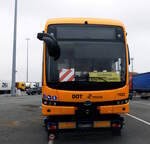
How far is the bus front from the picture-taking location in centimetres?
802

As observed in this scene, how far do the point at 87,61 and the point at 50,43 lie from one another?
122cm

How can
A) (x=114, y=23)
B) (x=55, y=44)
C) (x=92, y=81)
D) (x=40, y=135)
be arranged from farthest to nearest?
(x=40, y=135)
(x=114, y=23)
(x=92, y=81)
(x=55, y=44)

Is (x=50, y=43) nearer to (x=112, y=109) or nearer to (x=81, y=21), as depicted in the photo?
(x=81, y=21)

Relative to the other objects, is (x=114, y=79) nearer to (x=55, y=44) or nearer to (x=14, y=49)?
(x=55, y=44)

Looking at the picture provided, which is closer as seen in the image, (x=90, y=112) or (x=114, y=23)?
(x=90, y=112)

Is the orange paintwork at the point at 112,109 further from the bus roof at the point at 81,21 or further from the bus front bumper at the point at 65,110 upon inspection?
the bus roof at the point at 81,21

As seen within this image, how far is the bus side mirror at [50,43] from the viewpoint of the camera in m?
7.51

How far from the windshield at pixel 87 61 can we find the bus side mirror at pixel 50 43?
11.5 inches

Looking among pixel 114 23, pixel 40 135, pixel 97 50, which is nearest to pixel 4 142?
pixel 40 135

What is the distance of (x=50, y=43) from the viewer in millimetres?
7539

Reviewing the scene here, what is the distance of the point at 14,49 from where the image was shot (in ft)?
131

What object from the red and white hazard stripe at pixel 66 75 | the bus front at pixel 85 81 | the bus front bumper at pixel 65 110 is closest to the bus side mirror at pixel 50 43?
the bus front at pixel 85 81

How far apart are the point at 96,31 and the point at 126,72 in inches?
56.6

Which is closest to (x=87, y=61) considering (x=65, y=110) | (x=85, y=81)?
(x=85, y=81)
